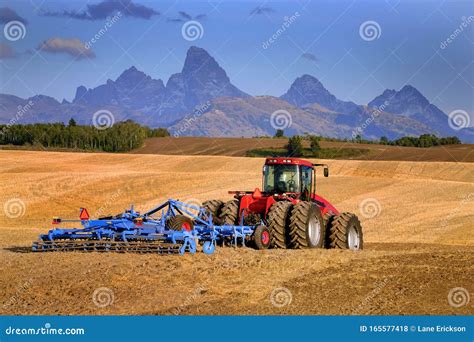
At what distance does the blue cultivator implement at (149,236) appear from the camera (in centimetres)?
1596

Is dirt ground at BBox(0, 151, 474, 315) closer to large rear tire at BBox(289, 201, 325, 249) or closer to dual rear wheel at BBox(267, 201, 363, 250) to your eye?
large rear tire at BBox(289, 201, 325, 249)

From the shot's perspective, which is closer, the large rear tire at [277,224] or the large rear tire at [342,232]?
the large rear tire at [277,224]

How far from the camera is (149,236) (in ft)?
53.0

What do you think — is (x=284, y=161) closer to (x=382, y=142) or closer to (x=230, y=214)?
(x=230, y=214)

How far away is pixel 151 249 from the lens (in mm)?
15891

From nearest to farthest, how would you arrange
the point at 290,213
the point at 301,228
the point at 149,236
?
the point at 149,236
the point at 301,228
the point at 290,213

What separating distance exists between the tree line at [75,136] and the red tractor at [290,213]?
6797 cm

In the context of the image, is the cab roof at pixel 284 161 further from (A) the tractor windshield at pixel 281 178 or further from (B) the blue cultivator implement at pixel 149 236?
(B) the blue cultivator implement at pixel 149 236

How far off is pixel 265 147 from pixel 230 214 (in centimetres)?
5934

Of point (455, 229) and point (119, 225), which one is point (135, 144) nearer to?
point (455, 229)

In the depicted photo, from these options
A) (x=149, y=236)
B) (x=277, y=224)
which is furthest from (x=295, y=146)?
(x=149, y=236)

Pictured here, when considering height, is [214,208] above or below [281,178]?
below

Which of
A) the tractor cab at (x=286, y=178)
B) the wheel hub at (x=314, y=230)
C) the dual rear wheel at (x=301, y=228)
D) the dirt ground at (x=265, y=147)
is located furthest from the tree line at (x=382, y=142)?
the wheel hub at (x=314, y=230)

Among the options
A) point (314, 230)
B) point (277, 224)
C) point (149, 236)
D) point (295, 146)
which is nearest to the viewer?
point (149, 236)
